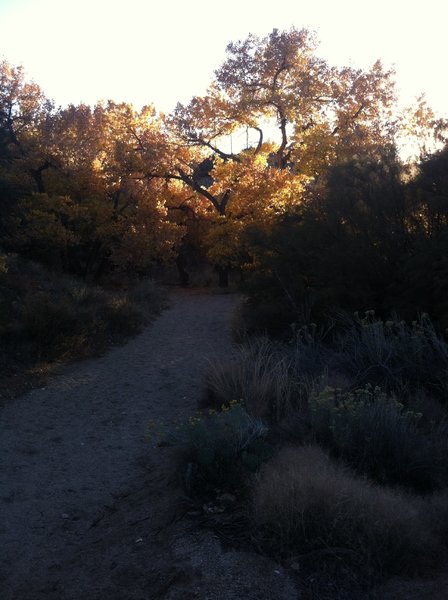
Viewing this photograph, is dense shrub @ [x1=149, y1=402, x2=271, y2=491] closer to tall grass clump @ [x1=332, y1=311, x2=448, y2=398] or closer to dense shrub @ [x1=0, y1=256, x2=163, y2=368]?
tall grass clump @ [x1=332, y1=311, x2=448, y2=398]

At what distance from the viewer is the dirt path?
4.69 meters

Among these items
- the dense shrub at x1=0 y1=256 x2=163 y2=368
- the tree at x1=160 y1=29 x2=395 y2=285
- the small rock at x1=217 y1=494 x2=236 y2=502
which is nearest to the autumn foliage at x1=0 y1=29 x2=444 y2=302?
the tree at x1=160 y1=29 x2=395 y2=285

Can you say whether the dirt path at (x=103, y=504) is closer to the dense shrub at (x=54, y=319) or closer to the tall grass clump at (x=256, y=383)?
the tall grass clump at (x=256, y=383)

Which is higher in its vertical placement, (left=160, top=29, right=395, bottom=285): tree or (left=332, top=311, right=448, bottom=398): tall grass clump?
(left=160, top=29, right=395, bottom=285): tree

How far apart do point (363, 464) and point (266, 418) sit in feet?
6.50

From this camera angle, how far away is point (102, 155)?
27891 millimetres

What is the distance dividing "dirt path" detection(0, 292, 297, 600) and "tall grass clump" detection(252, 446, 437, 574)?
0.92ft

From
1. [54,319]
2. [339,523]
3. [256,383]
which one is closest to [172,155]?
[54,319]

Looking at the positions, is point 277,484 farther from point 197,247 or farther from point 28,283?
point 197,247

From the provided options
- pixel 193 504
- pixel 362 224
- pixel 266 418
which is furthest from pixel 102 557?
pixel 362 224

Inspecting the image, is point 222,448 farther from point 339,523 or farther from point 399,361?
point 399,361

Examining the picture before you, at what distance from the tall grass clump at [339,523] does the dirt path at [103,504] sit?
0.28 m

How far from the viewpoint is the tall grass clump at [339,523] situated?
4.59 metres

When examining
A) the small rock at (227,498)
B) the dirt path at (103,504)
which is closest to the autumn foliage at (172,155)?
the dirt path at (103,504)
